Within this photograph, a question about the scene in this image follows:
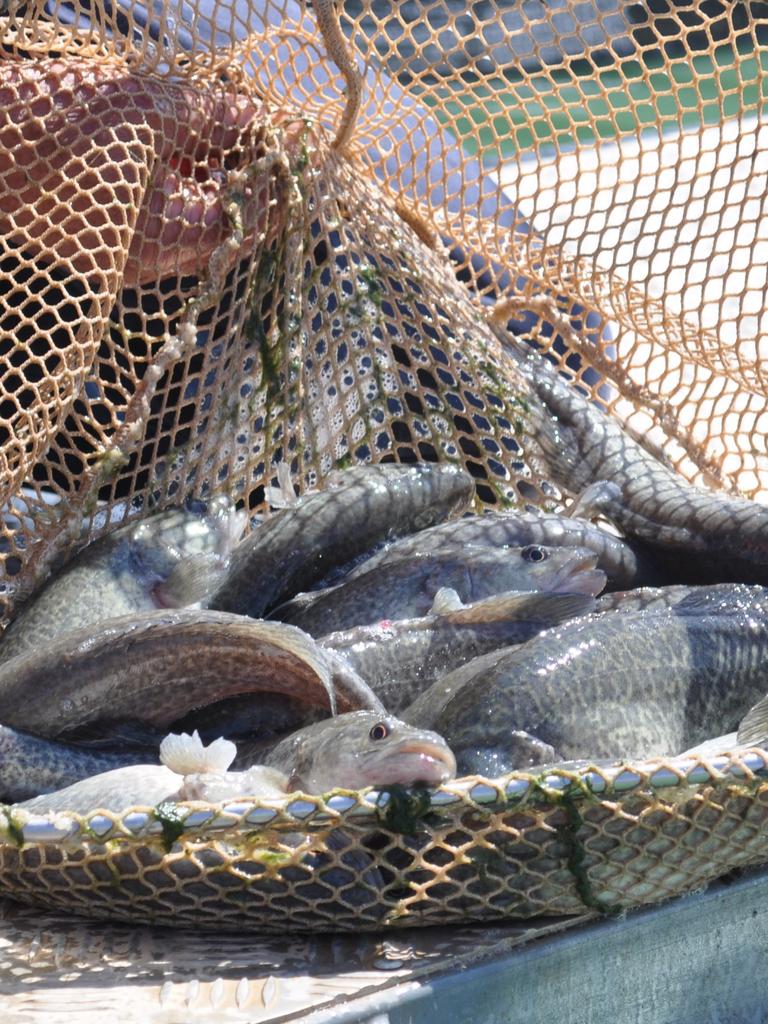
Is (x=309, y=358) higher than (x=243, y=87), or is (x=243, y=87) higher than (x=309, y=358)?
(x=243, y=87)

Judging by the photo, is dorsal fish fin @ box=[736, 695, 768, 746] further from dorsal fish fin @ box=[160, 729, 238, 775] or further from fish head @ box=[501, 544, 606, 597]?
dorsal fish fin @ box=[160, 729, 238, 775]

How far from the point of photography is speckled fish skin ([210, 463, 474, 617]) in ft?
11.1

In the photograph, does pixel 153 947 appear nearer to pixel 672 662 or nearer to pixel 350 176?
pixel 672 662

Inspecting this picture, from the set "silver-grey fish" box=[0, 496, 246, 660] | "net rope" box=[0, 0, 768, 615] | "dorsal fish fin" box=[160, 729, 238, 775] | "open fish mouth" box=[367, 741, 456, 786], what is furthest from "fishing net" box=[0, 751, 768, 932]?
"net rope" box=[0, 0, 768, 615]

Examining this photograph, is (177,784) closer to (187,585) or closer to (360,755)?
(360,755)

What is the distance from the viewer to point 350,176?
4250 mm

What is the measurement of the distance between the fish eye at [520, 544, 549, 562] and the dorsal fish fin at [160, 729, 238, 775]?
1.19 meters

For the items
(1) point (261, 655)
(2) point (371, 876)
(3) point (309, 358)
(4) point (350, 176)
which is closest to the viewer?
(2) point (371, 876)

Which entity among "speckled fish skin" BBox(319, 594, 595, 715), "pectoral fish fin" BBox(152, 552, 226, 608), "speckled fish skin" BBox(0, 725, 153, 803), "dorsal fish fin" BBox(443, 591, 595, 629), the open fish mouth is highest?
the open fish mouth

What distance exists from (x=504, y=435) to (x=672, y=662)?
51.6 inches

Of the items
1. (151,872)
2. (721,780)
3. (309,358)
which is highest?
(309,358)

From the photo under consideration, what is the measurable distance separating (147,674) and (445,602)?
2.43 ft

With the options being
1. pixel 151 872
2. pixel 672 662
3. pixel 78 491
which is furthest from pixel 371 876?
pixel 78 491

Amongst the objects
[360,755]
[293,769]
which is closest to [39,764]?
[293,769]
